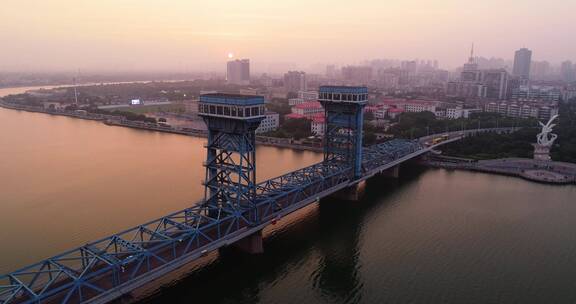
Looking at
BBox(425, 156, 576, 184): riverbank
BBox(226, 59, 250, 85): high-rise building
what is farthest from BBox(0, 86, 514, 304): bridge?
BBox(226, 59, 250, 85): high-rise building

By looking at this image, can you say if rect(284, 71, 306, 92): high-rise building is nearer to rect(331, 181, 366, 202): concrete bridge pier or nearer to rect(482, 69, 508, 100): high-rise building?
rect(482, 69, 508, 100): high-rise building

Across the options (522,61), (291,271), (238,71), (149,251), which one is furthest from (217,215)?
(522,61)

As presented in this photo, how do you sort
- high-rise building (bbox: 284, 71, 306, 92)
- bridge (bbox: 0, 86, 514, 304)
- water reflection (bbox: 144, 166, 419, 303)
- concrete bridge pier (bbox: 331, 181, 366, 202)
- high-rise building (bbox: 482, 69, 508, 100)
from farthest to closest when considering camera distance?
high-rise building (bbox: 284, 71, 306, 92), high-rise building (bbox: 482, 69, 508, 100), concrete bridge pier (bbox: 331, 181, 366, 202), water reflection (bbox: 144, 166, 419, 303), bridge (bbox: 0, 86, 514, 304)

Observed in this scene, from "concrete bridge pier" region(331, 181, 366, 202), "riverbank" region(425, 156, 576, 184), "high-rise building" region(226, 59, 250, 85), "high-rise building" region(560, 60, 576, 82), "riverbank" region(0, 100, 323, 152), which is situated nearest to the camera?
"concrete bridge pier" region(331, 181, 366, 202)

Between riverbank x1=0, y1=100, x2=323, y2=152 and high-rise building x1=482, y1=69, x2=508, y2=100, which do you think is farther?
high-rise building x1=482, y1=69, x2=508, y2=100

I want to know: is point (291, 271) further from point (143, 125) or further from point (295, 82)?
point (295, 82)

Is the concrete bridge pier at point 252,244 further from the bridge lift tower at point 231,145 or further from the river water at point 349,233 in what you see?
the bridge lift tower at point 231,145
